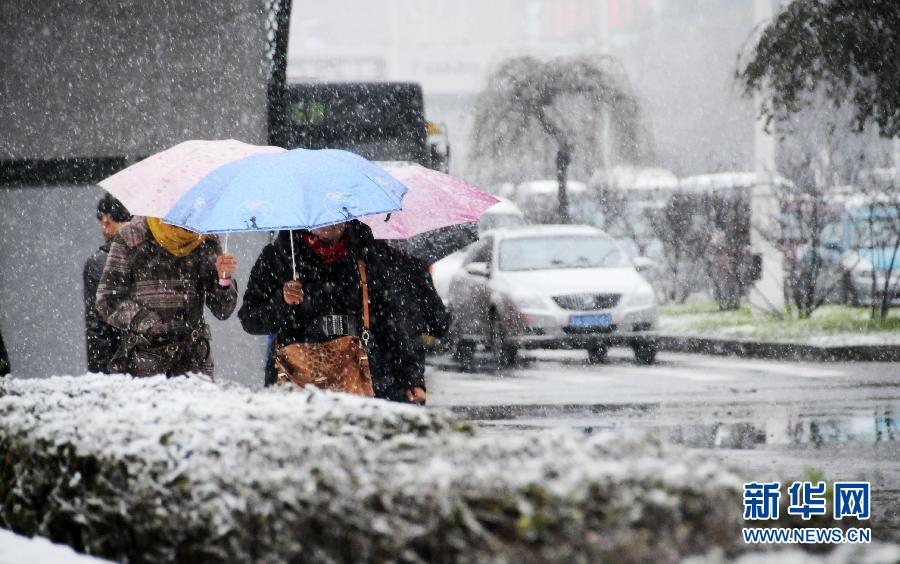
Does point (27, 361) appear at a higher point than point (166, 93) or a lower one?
lower

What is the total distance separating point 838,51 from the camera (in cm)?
1636

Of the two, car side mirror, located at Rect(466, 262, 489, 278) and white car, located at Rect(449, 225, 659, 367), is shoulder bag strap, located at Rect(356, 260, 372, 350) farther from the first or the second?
car side mirror, located at Rect(466, 262, 489, 278)

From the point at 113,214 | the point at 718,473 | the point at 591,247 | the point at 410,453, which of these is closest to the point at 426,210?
the point at 113,214

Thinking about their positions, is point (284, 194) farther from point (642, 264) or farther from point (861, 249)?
point (861, 249)

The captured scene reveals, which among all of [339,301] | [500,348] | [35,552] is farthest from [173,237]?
[500,348]

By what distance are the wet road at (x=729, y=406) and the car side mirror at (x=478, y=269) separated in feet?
3.81

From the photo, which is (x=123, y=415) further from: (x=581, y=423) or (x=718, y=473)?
(x=581, y=423)

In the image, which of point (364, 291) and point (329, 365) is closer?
point (329, 365)

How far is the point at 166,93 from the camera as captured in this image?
12.3 metres

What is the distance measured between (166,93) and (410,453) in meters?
8.43

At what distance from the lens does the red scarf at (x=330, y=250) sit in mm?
6852

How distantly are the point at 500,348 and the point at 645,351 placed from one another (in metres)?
1.78

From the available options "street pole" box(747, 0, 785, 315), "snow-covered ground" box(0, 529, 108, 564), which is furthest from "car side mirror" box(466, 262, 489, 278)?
"snow-covered ground" box(0, 529, 108, 564)

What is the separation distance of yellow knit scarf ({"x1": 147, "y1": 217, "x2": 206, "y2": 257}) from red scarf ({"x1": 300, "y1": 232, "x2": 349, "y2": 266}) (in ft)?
2.44
